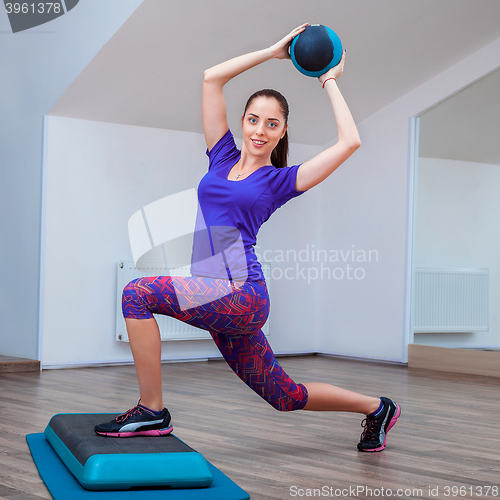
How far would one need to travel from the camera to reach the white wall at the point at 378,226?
17.2 feet

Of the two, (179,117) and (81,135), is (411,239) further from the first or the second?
(81,135)

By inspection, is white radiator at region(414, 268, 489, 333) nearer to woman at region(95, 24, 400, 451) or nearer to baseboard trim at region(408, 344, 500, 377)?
baseboard trim at region(408, 344, 500, 377)

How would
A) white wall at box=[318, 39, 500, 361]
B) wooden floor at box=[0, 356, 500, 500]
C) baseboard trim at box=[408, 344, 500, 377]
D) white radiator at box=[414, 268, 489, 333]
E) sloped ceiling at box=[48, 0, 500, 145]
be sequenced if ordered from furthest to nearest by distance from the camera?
white wall at box=[318, 39, 500, 361]
white radiator at box=[414, 268, 489, 333]
baseboard trim at box=[408, 344, 500, 377]
sloped ceiling at box=[48, 0, 500, 145]
wooden floor at box=[0, 356, 500, 500]

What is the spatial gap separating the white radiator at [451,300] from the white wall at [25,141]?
2.96 m

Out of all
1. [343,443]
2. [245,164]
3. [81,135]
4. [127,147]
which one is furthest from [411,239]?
[245,164]

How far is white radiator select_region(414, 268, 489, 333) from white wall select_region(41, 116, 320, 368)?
1.73m

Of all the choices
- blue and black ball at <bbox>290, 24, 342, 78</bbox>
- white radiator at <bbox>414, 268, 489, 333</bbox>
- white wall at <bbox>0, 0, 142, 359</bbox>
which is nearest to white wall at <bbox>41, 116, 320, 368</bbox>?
white wall at <bbox>0, 0, 142, 359</bbox>

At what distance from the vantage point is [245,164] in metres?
1.99

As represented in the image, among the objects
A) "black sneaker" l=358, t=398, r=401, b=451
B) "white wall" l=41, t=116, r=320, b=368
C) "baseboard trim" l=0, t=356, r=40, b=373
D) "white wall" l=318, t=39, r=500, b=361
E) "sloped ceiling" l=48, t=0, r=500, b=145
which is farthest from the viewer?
"white wall" l=318, t=39, r=500, b=361

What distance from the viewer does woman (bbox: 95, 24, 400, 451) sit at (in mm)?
1847

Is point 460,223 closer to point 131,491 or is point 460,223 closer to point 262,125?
point 262,125

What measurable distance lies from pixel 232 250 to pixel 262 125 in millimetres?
391

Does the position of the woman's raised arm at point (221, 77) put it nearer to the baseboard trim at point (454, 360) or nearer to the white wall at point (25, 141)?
the white wall at point (25, 141)

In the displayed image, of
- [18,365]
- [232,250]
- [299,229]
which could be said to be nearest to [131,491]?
[232,250]
